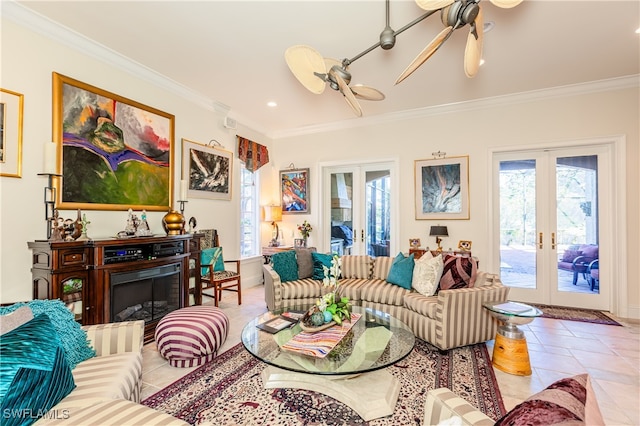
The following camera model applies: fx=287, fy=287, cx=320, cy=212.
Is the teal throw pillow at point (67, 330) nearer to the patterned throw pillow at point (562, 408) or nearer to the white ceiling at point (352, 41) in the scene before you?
the patterned throw pillow at point (562, 408)

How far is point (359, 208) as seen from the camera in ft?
18.1

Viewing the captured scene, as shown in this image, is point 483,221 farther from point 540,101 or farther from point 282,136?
point 282,136

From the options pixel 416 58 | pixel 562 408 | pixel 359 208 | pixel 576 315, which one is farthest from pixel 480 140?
pixel 562 408

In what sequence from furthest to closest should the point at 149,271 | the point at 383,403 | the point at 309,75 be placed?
the point at 149,271, the point at 309,75, the point at 383,403

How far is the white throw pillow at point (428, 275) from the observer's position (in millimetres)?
3113

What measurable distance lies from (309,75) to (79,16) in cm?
219

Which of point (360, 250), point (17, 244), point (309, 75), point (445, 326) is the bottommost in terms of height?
point (445, 326)

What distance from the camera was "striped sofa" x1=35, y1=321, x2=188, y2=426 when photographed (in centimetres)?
122

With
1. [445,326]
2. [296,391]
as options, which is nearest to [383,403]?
[296,391]

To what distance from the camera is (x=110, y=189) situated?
3189mm

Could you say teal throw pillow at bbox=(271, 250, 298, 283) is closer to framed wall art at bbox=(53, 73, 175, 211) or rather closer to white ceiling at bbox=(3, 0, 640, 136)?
framed wall art at bbox=(53, 73, 175, 211)

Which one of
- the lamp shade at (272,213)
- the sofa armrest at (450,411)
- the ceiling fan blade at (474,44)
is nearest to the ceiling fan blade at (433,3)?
the ceiling fan blade at (474,44)

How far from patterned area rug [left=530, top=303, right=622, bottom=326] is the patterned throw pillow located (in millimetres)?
3843

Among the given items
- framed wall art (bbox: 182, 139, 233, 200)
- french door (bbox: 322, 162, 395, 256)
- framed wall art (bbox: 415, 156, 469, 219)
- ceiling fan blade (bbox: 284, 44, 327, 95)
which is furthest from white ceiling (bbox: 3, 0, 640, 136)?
french door (bbox: 322, 162, 395, 256)
